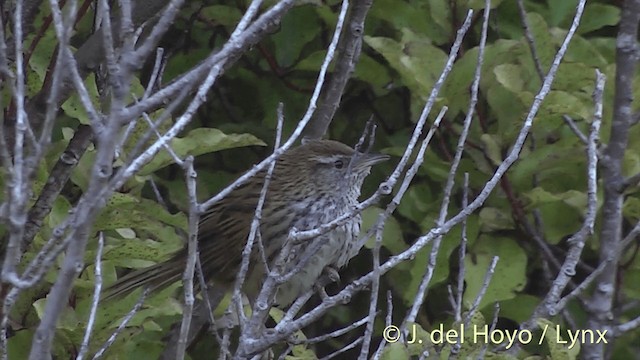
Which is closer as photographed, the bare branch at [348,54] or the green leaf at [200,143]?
the green leaf at [200,143]

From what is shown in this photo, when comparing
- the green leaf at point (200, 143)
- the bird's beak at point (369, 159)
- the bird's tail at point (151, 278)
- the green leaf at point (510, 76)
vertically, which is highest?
the green leaf at point (510, 76)

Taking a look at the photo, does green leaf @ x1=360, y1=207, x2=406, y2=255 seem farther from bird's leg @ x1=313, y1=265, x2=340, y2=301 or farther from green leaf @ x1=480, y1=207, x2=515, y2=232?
green leaf @ x1=480, y1=207, x2=515, y2=232

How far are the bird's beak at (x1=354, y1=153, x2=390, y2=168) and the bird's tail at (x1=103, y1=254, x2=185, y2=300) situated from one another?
2.65ft

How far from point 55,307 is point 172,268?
2.38m

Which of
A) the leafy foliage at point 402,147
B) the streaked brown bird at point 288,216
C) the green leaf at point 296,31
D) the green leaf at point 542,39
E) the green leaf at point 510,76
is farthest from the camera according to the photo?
the green leaf at point 296,31

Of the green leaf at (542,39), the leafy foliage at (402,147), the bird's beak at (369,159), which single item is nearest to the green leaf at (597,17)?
the leafy foliage at (402,147)

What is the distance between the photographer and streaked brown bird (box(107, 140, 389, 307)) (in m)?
4.62

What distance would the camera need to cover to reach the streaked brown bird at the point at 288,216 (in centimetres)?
462

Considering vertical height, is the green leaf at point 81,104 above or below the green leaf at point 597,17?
below

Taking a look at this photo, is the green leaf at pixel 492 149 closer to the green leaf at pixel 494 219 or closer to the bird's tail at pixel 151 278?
the green leaf at pixel 494 219

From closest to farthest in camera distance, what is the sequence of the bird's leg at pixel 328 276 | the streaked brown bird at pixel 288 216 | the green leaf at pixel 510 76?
the green leaf at pixel 510 76 < the bird's leg at pixel 328 276 < the streaked brown bird at pixel 288 216

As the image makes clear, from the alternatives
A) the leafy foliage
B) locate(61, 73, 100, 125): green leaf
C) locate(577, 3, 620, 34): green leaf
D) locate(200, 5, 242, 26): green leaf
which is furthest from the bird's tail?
locate(577, 3, 620, 34): green leaf

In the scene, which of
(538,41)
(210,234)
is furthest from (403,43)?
(210,234)

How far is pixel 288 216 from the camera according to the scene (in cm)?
495
